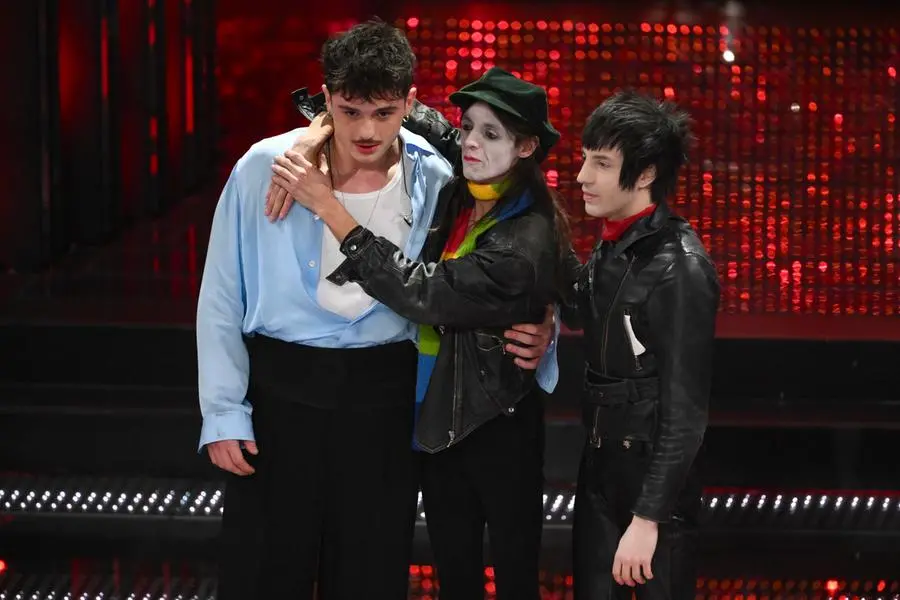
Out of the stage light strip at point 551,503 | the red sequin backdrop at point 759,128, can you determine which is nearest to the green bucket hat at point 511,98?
the stage light strip at point 551,503

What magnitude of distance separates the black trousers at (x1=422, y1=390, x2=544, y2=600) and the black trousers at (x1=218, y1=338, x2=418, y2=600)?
7cm

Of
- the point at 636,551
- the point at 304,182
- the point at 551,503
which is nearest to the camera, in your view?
the point at 636,551

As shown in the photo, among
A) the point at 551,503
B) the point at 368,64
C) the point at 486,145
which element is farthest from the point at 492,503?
the point at 551,503

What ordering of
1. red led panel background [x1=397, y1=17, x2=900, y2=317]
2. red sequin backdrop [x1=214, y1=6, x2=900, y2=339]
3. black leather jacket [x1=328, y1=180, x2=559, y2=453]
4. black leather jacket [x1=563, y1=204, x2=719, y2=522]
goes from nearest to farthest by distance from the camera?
black leather jacket [x1=563, y1=204, x2=719, y2=522] → black leather jacket [x1=328, y1=180, x2=559, y2=453] → red sequin backdrop [x1=214, y1=6, x2=900, y2=339] → red led panel background [x1=397, y1=17, x2=900, y2=317]

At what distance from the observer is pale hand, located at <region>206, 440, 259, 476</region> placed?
2766 mm

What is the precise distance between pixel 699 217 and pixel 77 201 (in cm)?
321

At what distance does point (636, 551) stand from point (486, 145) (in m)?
0.81

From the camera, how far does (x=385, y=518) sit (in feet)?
9.34

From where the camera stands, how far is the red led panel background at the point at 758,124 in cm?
650

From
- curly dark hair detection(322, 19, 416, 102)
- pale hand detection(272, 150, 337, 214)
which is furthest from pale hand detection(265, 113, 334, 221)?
curly dark hair detection(322, 19, 416, 102)

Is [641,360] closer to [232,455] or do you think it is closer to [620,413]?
[620,413]

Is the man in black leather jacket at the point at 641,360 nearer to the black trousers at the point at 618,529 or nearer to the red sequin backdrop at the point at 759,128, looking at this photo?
the black trousers at the point at 618,529

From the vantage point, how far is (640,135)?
8.48 feet

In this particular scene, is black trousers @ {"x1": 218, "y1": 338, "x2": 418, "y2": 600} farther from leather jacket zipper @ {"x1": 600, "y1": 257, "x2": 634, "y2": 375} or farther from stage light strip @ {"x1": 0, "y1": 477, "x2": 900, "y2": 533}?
stage light strip @ {"x1": 0, "y1": 477, "x2": 900, "y2": 533}
